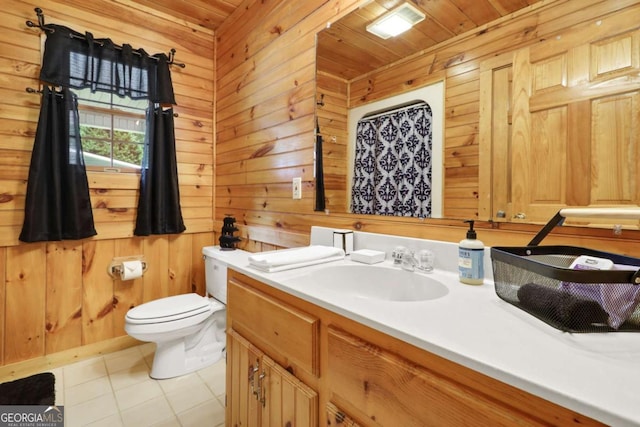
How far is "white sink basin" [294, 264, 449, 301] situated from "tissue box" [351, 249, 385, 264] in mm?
44

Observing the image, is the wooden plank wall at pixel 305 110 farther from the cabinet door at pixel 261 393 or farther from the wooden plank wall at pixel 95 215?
the cabinet door at pixel 261 393

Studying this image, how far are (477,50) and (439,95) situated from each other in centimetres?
18

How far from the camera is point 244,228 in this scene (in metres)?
2.26

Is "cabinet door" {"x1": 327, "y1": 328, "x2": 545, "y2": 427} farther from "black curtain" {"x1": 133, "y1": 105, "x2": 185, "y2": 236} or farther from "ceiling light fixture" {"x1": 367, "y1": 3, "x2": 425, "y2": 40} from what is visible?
"black curtain" {"x1": 133, "y1": 105, "x2": 185, "y2": 236}

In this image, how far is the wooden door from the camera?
2.59 feet

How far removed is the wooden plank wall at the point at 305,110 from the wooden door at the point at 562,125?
0.16 ft

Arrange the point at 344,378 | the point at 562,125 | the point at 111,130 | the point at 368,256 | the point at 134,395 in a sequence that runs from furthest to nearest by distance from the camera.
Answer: the point at 111,130 < the point at 134,395 < the point at 368,256 < the point at 562,125 < the point at 344,378

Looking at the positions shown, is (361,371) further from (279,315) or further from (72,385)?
(72,385)

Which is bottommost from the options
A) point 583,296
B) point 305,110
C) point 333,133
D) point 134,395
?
point 134,395

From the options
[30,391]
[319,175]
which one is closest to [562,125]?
[319,175]

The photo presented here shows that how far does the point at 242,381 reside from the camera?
1.18m

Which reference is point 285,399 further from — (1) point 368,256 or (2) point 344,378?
(1) point 368,256

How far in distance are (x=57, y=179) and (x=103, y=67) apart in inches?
32.0

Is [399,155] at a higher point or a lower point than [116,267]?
higher
